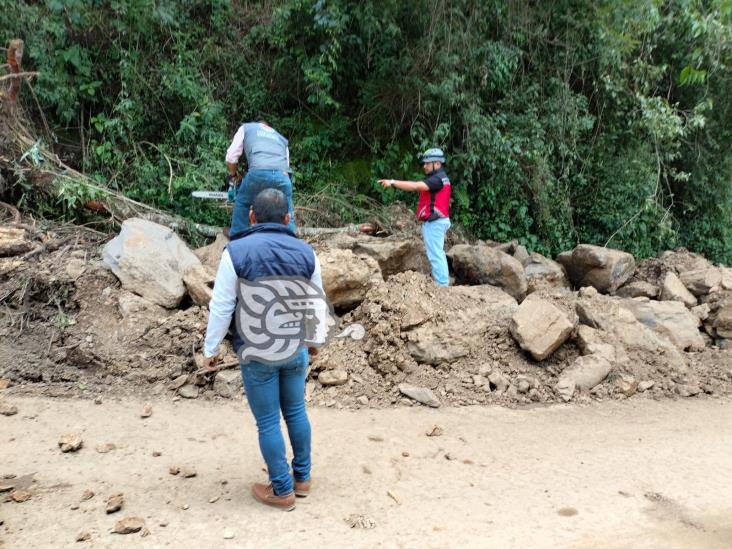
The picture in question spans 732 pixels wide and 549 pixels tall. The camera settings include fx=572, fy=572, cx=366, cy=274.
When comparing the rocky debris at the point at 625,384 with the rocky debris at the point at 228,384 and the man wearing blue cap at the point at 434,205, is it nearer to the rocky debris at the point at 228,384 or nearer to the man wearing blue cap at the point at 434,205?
the man wearing blue cap at the point at 434,205

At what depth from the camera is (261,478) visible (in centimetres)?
342

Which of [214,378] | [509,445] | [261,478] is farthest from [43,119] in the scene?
[509,445]

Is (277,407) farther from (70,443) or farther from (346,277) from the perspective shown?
(346,277)

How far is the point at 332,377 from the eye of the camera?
4828 millimetres

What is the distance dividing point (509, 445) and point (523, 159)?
563 cm

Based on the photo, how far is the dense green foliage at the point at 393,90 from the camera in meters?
7.62

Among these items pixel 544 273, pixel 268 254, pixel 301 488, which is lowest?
pixel 301 488

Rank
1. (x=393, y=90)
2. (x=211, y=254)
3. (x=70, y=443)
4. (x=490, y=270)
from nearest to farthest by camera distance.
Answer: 1. (x=70, y=443)
2. (x=211, y=254)
3. (x=490, y=270)
4. (x=393, y=90)

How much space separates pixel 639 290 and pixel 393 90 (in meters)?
4.37

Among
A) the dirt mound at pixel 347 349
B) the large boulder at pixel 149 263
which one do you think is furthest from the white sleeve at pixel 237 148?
the dirt mound at pixel 347 349

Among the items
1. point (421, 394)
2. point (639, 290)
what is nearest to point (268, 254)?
point (421, 394)

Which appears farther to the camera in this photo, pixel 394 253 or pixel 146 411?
pixel 394 253

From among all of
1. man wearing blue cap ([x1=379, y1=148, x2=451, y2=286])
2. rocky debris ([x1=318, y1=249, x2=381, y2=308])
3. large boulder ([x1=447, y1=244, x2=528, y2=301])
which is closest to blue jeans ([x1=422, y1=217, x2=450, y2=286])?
man wearing blue cap ([x1=379, y1=148, x2=451, y2=286])

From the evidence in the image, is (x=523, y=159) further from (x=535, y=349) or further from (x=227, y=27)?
(x=227, y=27)
